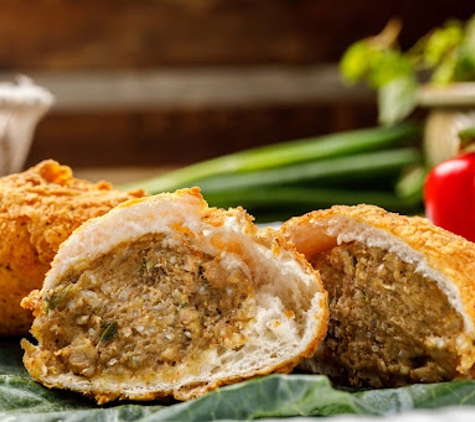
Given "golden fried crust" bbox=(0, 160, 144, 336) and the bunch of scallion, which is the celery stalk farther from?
"golden fried crust" bbox=(0, 160, 144, 336)

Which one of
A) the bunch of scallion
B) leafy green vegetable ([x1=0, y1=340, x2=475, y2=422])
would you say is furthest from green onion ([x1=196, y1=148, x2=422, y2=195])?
leafy green vegetable ([x1=0, y1=340, x2=475, y2=422])

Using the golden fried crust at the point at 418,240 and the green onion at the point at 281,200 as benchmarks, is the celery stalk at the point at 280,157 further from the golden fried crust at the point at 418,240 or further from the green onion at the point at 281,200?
the golden fried crust at the point at 418,240

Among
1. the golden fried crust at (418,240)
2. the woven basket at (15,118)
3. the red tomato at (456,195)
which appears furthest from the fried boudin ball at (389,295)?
the woven basket at (15,118)

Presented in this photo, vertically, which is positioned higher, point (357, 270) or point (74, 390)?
point (357, 270)

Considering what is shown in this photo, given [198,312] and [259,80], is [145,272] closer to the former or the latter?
[198,312]

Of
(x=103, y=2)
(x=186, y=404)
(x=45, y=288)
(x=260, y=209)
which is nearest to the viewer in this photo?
(x=186, y=404)

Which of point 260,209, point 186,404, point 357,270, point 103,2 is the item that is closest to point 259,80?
point 103,2

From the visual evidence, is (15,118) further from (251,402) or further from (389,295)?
(251,402)
